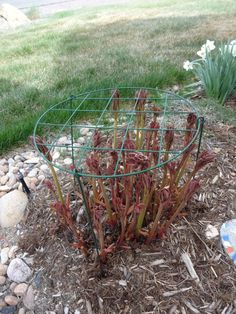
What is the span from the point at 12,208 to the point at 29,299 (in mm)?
560

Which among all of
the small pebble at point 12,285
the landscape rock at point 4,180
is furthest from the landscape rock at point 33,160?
Answer: the small pebble at point 12,285

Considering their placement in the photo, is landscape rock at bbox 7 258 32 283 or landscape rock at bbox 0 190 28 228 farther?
landscape rock at bbox 0 190 28 228

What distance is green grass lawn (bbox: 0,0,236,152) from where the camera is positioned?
3.21 metres

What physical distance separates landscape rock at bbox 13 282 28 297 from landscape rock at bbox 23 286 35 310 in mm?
21

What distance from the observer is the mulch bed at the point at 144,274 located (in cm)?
141

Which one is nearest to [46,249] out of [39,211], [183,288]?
[39,211]

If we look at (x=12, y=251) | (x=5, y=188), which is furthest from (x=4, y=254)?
(x=5, y=188)

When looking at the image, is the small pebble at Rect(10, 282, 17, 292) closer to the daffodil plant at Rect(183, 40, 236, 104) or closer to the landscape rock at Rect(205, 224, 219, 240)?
the landscape rock at Rect(205, 224, 219, 240)

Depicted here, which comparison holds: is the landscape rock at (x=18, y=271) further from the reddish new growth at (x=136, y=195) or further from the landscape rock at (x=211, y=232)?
the landscape rock at (x=211, y=232)

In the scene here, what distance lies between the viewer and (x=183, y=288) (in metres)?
1.44

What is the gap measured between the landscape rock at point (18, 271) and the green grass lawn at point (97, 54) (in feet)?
3.51

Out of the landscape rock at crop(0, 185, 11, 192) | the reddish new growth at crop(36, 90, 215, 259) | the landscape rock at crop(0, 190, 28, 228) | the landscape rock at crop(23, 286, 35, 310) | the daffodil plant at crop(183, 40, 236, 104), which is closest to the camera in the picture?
the reddish new growth at crop(36, 90, 215, 259)

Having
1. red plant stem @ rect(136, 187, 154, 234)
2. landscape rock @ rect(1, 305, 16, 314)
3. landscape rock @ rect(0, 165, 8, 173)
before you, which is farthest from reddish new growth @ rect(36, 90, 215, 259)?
landscape rock @ rect(0, 165, 8, 173)

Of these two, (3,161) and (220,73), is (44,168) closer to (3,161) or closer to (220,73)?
(3,161)
